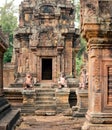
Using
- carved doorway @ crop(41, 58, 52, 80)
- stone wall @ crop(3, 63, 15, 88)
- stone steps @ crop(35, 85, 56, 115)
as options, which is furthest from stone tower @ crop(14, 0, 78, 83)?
stone wall @ crop(3, 63, 15, 88)

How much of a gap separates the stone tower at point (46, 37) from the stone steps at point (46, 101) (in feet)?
6.03

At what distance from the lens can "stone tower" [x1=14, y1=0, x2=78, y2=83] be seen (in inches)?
736

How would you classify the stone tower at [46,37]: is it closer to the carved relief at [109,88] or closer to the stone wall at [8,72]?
the stone wall at [8,72]

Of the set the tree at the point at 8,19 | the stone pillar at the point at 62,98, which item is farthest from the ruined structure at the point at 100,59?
the tree at the point at 8,19

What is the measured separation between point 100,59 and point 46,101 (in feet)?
31.3

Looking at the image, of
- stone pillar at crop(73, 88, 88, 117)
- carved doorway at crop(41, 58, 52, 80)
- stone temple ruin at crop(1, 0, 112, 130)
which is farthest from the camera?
carved doorway at crop(41, 58, 52, 80)

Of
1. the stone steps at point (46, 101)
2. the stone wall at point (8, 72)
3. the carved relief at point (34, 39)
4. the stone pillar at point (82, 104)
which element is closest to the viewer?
the stone pillar at point (82, 104)

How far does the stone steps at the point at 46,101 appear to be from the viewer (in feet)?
50.6

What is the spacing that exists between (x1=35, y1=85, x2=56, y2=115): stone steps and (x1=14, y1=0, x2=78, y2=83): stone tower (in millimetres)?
1838

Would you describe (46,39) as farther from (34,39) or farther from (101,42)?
(101,42)

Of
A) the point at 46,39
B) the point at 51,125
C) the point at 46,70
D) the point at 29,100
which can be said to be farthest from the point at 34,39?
the point at 51,125

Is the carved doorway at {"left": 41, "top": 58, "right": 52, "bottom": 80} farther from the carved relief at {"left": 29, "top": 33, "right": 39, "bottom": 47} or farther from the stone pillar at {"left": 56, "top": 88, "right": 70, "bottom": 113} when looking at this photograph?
the stone pillar at {"left": 56, "top": 88, "right": 70, "bottom": 113}

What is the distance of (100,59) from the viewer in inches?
281

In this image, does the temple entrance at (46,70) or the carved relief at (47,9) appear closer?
the carved relief at (47,9)
